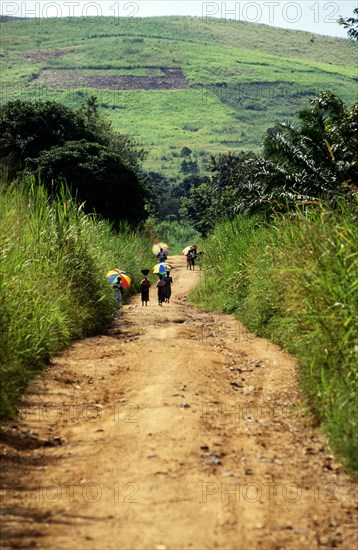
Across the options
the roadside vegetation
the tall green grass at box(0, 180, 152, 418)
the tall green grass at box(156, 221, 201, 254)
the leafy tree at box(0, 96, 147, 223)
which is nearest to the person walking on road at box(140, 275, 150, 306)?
the roadside vegetation

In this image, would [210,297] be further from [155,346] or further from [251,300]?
[155,346]

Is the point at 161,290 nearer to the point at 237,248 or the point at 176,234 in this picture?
the point at 237,248

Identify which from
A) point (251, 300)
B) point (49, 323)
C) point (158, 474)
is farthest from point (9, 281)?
point (251, 300)

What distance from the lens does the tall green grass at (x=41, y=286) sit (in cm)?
973

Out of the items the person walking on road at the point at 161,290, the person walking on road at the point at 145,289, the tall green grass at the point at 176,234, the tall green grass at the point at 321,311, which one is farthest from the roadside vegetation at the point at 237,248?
the tall green grass at the point at 176,234

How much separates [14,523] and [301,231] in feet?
25.9

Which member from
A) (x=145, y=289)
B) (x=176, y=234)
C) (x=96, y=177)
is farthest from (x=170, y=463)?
(x=176, y=234)

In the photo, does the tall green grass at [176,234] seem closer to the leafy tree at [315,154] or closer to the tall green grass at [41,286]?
the leafy tree at [315,154]

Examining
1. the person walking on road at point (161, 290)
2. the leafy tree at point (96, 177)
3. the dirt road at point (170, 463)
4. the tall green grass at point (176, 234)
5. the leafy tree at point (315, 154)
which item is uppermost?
the leafy tree at point (315, 154)

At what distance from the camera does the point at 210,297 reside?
2389 centimetres

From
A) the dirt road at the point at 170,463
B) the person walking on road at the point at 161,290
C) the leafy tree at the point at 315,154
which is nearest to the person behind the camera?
the dirt road at the point at 170,463

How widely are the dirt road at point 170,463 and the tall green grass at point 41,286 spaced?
391 mm

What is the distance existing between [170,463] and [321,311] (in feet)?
10.4

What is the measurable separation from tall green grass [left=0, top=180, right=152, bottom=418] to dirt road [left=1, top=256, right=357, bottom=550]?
0.39 metres
